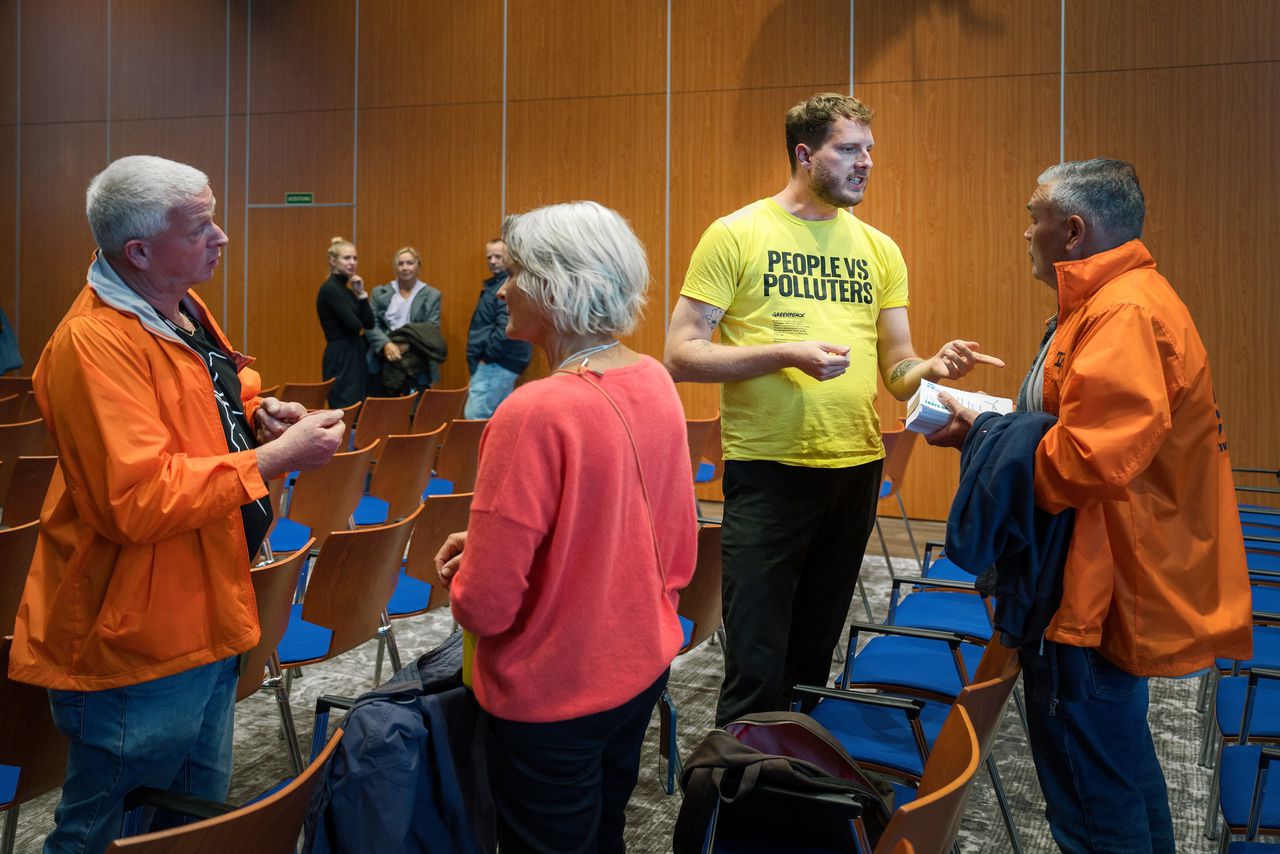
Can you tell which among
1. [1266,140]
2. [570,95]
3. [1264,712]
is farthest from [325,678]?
[1266,140]

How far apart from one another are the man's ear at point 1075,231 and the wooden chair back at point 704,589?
141cm

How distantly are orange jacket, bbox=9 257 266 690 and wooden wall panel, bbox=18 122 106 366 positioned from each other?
9.09 m

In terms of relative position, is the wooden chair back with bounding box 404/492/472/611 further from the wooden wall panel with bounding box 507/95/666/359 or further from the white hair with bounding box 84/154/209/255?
the wooden wall panel with bounding box 507/95/666/359

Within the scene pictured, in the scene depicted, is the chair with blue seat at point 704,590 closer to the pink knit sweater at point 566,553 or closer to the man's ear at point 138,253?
the pink knit sweater at point 566,553

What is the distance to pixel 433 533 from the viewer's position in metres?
3.58

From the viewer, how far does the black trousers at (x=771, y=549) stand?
2775 millimetres

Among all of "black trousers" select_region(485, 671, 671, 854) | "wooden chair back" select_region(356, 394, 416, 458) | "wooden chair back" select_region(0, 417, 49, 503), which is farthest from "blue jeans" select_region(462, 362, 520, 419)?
"black trousers" select_region(485, 671, 671, 854)

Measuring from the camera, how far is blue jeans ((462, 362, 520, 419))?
757 centimetres

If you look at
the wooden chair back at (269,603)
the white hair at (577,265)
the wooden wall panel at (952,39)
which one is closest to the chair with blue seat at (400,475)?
the wooden chair back at (269,603)

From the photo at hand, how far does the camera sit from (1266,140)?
6332 mm

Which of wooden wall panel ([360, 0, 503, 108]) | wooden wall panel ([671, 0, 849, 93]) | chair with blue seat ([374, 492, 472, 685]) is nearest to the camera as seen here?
chair with blue seat ([374, 492, 472, 685])

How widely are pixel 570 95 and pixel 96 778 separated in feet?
22.9

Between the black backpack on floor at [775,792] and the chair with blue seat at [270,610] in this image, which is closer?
the black backpack on floor at [775,792]

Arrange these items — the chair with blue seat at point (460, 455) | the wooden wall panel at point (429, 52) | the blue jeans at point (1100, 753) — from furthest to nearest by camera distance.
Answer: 1. the wooden wall panel at point (429, 52)
2. the chair with blue seat at point (460, 455)
3. the blue jeans at point (1100, 753)
